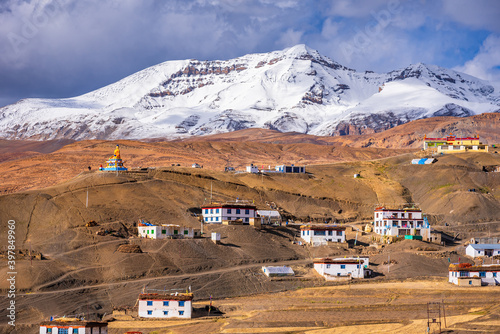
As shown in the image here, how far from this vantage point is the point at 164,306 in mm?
60469

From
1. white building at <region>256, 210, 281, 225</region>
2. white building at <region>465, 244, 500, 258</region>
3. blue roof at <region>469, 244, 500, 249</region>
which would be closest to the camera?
white building at <region>465, 244, 500, 258</region>

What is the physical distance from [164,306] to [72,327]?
38.5 ft

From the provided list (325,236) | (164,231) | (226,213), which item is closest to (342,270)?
(325,236)

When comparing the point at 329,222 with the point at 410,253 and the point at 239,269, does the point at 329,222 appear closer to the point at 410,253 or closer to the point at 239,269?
the point at 410,253

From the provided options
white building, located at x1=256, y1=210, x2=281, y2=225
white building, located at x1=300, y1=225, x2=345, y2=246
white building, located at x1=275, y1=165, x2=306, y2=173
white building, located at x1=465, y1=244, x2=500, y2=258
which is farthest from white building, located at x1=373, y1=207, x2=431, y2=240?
white building, located at x1=275, y1=165, x2=306, y2=173

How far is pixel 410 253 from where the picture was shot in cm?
8350

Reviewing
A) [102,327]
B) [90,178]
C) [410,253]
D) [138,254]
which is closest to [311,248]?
[410,253]

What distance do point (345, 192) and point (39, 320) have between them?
68.5m

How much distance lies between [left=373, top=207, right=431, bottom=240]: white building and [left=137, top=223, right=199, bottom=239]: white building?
25709 mm

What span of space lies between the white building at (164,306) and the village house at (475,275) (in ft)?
87.7

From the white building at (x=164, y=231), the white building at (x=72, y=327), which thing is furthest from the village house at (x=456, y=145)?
the white building at (x=72, y=327)

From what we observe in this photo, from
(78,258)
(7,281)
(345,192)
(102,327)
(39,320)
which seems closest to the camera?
(102,327)

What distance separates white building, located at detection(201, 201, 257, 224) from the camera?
90.8m

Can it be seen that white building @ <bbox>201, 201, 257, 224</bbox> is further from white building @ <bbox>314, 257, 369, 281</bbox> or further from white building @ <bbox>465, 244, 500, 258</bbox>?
white building @ <bbox>465, 244, 500, 258</bbox>
